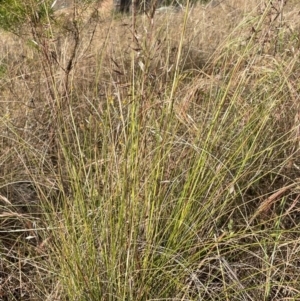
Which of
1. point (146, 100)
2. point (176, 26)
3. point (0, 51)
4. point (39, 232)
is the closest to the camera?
point (146, 100)

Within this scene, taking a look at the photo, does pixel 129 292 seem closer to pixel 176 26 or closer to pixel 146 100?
pixel 146 100

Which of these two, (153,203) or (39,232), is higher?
(153,203)

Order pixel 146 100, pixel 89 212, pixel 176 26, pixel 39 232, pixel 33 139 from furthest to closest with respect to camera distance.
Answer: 1. pixel 176 26
2. pixel 33 139
3. pixel 39 232
4. pixel 89 212
5. pixel 146 100

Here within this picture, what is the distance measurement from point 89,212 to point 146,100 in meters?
0.33

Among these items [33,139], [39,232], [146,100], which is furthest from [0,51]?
[146,100]

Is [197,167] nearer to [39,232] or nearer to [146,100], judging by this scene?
[146,100]

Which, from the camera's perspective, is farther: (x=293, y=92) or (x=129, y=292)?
(x=293, y=92)

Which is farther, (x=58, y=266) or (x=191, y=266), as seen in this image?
(x=58, y=266)

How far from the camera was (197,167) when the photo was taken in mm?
1281

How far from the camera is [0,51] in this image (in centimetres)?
331

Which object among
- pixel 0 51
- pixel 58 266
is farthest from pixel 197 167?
pixel 0 51

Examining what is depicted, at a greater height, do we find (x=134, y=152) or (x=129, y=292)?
(x=134, y=152)

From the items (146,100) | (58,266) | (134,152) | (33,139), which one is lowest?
(58,266)

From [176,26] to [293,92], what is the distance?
90.3 inches
